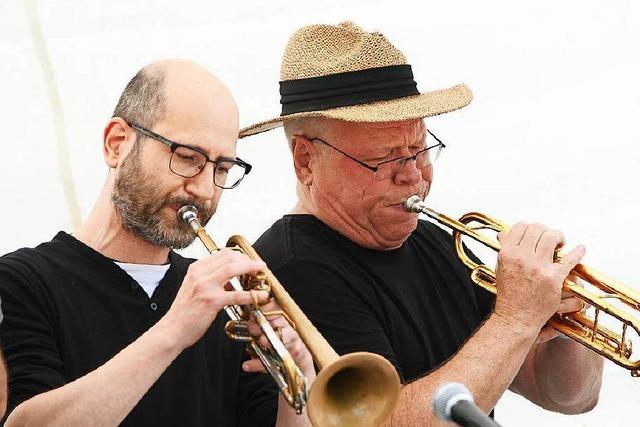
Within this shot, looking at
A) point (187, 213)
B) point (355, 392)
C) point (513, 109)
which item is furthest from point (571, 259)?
point (513, 109)

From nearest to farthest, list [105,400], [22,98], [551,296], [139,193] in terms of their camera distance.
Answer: [105,400], [139,193], [551,296], [22,98]

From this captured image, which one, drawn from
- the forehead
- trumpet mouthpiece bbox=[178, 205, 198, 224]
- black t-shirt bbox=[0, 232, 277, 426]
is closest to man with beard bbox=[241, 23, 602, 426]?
the forehead

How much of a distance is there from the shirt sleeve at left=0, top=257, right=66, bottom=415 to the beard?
25 centimetres

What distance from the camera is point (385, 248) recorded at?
2.75 m

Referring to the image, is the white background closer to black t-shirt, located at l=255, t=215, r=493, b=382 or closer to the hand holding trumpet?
black t-shirt, located at l=255, t=215, r=493, b=382

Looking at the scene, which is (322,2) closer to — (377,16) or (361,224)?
(377,16)

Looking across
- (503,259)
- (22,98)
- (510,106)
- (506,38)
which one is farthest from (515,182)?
(22,98)

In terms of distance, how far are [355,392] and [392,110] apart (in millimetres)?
915

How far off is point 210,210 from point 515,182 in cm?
206

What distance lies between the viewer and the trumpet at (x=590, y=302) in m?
2.55

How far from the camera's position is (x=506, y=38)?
414 centimetres

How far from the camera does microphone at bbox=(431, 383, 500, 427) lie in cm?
159

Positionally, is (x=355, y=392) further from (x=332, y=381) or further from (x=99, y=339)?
(x=99, y=339)

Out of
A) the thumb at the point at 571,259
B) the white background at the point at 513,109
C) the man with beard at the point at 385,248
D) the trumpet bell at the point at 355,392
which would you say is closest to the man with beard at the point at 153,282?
the trumpet bell at the point at 355,392
